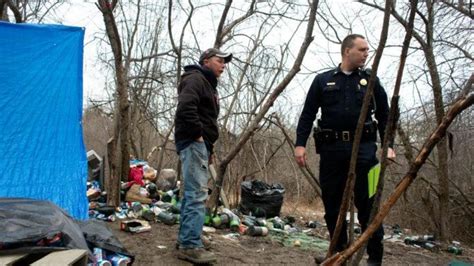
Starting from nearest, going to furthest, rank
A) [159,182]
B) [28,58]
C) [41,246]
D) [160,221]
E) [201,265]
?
[41,246]
[201,265]
[28,58]
[160,221]
[159,182]

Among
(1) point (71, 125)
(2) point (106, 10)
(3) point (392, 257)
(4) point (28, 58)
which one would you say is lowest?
(3) point (392, 257)

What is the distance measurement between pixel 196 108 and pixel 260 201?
3172mm

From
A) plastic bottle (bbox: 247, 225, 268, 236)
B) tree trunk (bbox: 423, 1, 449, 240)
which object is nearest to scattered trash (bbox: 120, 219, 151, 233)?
plastic bottle (bbox: 247, 225, 268, 236)

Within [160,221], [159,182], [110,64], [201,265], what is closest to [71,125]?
[160,221]

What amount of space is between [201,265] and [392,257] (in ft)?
7.31

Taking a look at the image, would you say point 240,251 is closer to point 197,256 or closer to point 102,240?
point 197,256

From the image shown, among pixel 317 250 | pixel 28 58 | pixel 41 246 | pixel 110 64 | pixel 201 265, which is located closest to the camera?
pixel 41 246

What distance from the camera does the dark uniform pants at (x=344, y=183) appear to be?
3.21 metres

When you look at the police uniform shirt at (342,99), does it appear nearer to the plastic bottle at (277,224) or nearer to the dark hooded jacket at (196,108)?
the dark hooded jacket at (196,108)

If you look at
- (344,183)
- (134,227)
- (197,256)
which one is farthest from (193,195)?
(344,183)

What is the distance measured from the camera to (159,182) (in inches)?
272

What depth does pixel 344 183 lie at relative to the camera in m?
3.32

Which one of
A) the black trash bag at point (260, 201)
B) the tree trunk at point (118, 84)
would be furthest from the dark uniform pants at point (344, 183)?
the black trash bag at point (260, 201)

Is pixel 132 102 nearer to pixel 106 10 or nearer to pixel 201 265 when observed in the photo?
pixel 106 10
